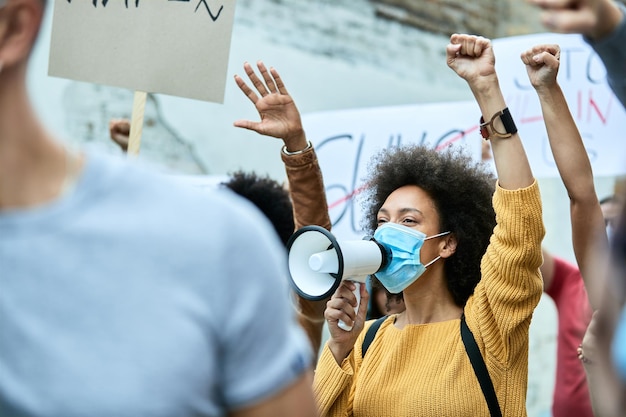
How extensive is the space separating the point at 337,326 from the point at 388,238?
A: 28 cm

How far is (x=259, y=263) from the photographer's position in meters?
1.01

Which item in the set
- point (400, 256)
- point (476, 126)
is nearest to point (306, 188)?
point (400, 256)

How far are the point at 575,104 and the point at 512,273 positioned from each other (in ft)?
4.79

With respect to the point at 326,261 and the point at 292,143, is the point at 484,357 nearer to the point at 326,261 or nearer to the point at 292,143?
the point at 326,261

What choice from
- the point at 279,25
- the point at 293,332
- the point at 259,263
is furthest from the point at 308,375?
the point at 279,25

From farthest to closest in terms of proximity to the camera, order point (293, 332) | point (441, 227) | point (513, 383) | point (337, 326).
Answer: point (441, 227)
point (337, 326)
point (513, 383)
point (293, 332)

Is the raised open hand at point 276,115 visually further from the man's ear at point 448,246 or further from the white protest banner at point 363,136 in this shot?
the white protest banner at point 363,136

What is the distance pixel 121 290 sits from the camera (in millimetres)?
953

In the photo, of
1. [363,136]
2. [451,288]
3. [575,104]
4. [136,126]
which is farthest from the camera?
[363,136]

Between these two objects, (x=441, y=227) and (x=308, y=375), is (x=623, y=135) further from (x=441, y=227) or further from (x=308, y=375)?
(x=308, y=375)

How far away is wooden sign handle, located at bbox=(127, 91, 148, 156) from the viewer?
2.88 metres

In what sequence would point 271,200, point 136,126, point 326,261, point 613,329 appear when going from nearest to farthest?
point 613,329 < point 326,261 < point 136,126 < point 271,200

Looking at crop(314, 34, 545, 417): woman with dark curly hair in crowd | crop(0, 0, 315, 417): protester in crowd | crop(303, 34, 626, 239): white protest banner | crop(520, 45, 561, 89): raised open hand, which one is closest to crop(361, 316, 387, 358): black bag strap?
crop(314, 34, 545, 417): woman with dark curly hair in crowd

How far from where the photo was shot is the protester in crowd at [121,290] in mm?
939
